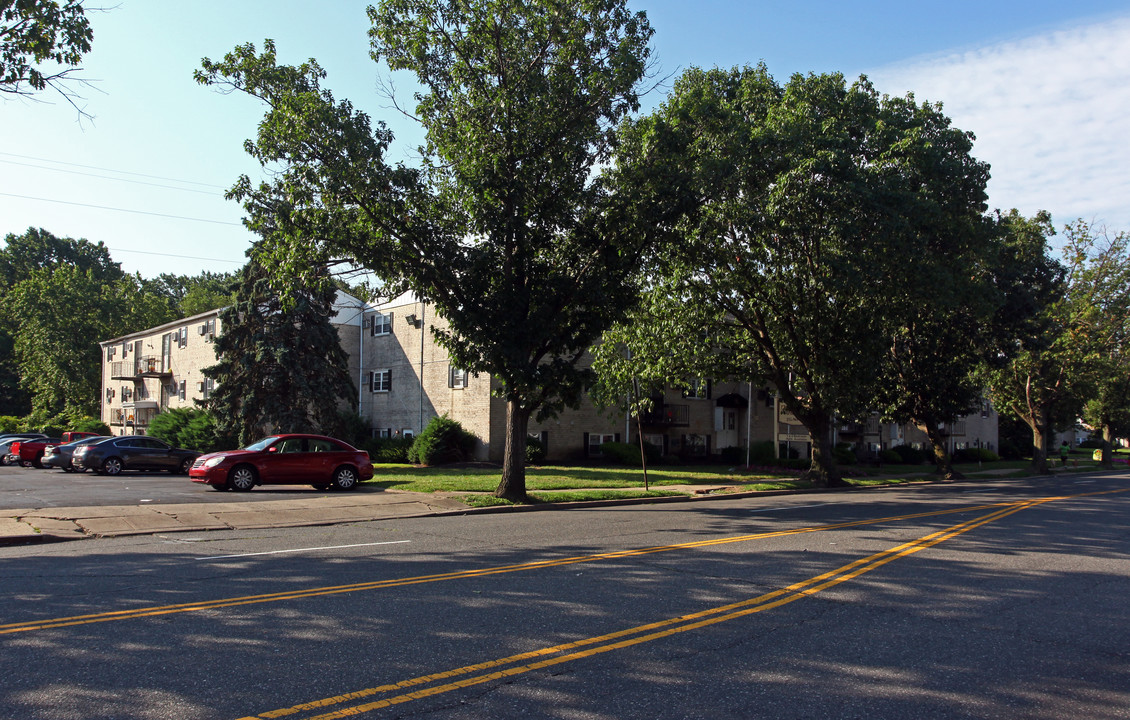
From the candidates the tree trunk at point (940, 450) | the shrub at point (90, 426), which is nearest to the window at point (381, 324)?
the shrub at point (90, 426)

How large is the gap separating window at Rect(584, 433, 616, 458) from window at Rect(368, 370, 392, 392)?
36.1 feet

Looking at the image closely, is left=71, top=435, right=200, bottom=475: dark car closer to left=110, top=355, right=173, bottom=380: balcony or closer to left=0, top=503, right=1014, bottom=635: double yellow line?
left=110, top=355, right=173, bottom=380: balcony

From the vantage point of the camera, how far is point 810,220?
74.4ft

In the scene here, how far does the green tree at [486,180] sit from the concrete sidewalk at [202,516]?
369cm

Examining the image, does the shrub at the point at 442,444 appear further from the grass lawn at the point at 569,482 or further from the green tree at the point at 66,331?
the green tree at the point at 66,331

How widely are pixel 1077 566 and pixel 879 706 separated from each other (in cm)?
756

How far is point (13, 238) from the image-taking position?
309 ft

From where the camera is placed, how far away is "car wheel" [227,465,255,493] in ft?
66.1

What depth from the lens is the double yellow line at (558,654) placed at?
467 cm

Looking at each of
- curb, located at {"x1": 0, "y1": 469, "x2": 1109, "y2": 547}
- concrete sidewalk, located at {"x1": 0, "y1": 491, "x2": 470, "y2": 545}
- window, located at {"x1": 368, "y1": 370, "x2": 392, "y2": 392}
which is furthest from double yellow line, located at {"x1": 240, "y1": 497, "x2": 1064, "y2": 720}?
window, located at {"x1": 368, "y1": 370, "x2": 392, "y2": 392}

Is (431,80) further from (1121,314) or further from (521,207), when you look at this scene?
(1121,314)

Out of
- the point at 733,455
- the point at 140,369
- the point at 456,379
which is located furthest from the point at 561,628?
the point at 140,369

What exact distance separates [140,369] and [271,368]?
27975 millimetres

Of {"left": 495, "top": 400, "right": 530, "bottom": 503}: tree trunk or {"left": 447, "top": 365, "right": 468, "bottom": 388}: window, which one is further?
{"left": 447, "top": 365, "right": 468, "bottom": 388}: window
